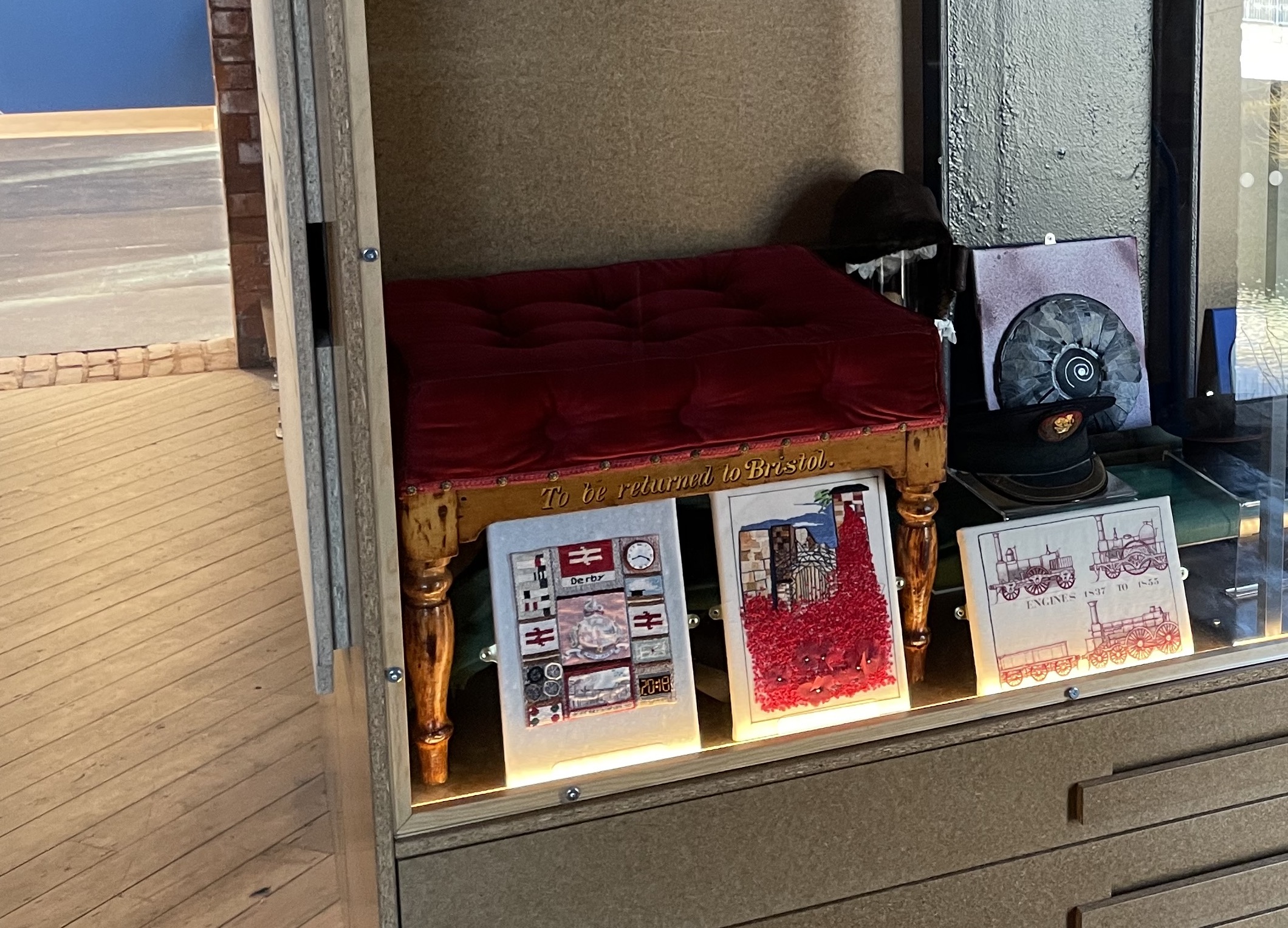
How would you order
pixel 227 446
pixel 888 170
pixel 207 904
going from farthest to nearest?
pixel 227 446 < pixel 207 904 < pixel 888 170

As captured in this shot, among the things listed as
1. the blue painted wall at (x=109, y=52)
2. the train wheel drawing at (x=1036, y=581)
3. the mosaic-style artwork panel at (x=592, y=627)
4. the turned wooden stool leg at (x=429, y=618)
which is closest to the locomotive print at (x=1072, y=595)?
the train wheel drawing at (x=1036, y=581)

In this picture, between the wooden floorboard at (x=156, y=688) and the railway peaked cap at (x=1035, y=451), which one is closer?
the railway peaked cap at (x=1035, y=451)

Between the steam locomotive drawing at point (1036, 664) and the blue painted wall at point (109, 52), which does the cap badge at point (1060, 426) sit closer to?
the steam locomotive drawing at point (1036, 664)

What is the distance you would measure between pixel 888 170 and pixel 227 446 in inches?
131

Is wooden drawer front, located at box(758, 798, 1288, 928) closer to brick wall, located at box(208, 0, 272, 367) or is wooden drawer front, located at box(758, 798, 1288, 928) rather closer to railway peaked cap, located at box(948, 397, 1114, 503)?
railway peaked cap, located at box(948, 397, 1114, 503)

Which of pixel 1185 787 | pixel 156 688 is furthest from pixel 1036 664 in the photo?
pixel 156 688

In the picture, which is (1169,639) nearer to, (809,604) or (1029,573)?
(1029,573)

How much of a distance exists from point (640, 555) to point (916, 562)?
343 mm

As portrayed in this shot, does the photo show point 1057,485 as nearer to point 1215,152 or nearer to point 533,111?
point 1215,152

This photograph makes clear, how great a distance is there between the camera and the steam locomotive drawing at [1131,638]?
5.14 feet

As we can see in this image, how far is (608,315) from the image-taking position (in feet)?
4.60

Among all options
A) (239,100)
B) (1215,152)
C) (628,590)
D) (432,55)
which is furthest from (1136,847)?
(239,100)

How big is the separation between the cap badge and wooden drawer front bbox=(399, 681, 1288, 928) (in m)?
0.34

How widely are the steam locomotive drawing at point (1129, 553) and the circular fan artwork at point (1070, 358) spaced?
15 cm
